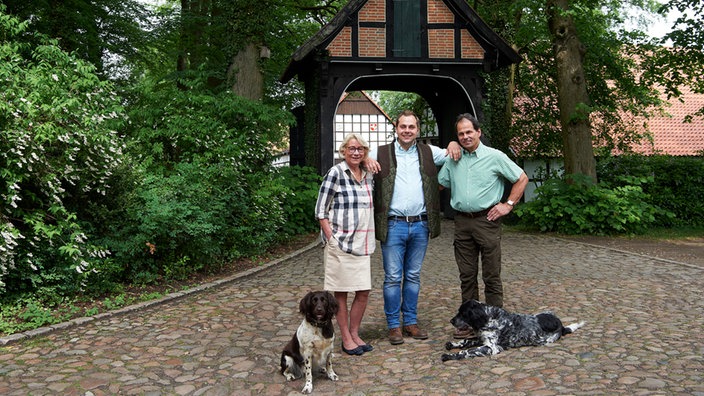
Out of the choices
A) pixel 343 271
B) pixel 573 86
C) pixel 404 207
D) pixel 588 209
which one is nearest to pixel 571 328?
pixel 404 207

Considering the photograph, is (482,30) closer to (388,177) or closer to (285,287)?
(285,287)

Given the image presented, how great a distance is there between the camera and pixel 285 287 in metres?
8.05

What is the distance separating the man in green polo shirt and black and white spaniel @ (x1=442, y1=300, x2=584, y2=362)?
32 cm

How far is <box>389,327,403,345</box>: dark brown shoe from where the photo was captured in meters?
5.46

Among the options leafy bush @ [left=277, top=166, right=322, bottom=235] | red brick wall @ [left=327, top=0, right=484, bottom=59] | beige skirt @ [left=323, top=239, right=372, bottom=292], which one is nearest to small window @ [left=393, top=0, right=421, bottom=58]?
red brick wall @ [left=327, top=0, right=484, bottom=59]

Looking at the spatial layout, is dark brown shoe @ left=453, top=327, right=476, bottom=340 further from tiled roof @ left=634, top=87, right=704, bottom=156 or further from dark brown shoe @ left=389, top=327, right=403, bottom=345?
tiled roof @ left=634, top=87, right=704, bottom=156

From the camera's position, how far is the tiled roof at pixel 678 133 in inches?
982

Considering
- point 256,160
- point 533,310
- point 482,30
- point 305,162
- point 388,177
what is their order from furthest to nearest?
1. point 305,162
2. point 482,30
3. point 256,160
4. point 533,310
5. point 388,177

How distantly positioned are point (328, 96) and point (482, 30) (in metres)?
4.08

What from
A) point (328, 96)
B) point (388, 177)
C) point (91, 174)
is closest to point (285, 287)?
point (91, 174)

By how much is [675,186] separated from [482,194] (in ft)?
43.9

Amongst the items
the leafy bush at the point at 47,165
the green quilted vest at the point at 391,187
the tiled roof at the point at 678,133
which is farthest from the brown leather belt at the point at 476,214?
the tiled roof at the point at 678,133

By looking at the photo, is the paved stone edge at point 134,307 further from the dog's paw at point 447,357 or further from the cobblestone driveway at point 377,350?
the dog's paw at point 447,357

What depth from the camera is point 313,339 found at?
4449mm
